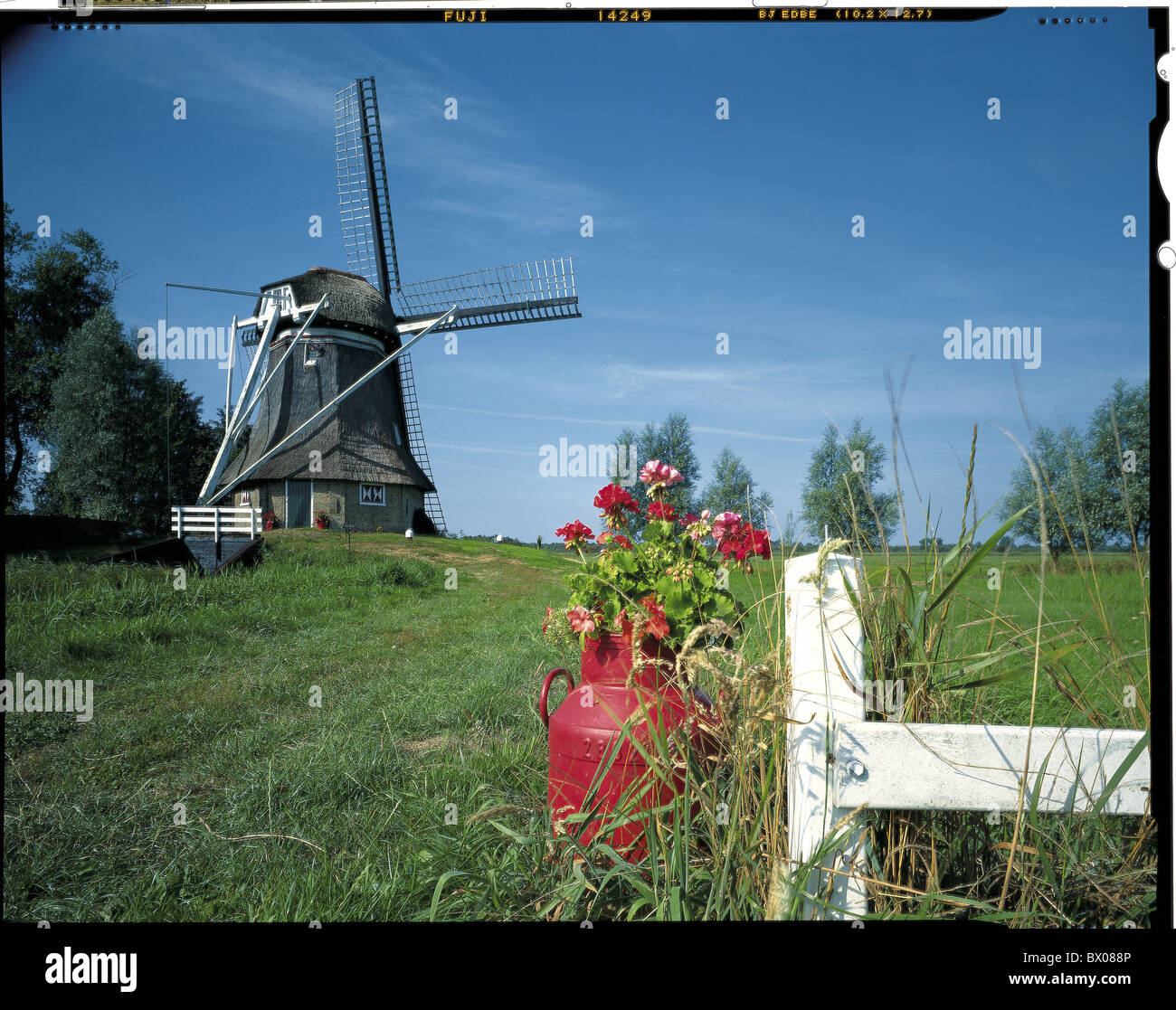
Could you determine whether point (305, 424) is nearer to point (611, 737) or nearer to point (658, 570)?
point (658, 570)

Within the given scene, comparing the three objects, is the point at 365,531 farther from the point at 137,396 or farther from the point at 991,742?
the point at 991,742

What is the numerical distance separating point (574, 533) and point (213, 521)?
32.2 ft

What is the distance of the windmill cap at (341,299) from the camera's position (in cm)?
1689

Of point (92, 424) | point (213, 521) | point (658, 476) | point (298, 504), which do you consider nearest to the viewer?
point (658, 476)

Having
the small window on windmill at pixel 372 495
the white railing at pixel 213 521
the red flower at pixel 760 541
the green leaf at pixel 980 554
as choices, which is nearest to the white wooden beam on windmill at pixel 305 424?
the white railing at pixel 213 521

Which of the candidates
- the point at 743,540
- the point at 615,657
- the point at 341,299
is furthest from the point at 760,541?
the point at 341,299

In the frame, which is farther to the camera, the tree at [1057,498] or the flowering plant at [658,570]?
the flowering plant at [658,570]

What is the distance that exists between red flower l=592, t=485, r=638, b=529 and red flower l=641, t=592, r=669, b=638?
0.50 meters

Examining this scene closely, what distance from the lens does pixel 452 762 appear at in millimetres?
2846

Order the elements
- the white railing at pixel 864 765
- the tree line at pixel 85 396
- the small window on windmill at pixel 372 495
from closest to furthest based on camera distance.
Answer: the white railing at pixel 864 765, the tree line at pixel 85 396, the small window on windmill at pixel 372 495

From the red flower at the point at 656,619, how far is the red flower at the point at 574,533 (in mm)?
536

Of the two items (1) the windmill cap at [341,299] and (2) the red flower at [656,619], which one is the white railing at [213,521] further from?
(2) the red flower at [656,619]

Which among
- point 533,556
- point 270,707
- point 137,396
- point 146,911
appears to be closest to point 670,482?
point 146,911

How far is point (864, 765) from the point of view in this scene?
1.08m
